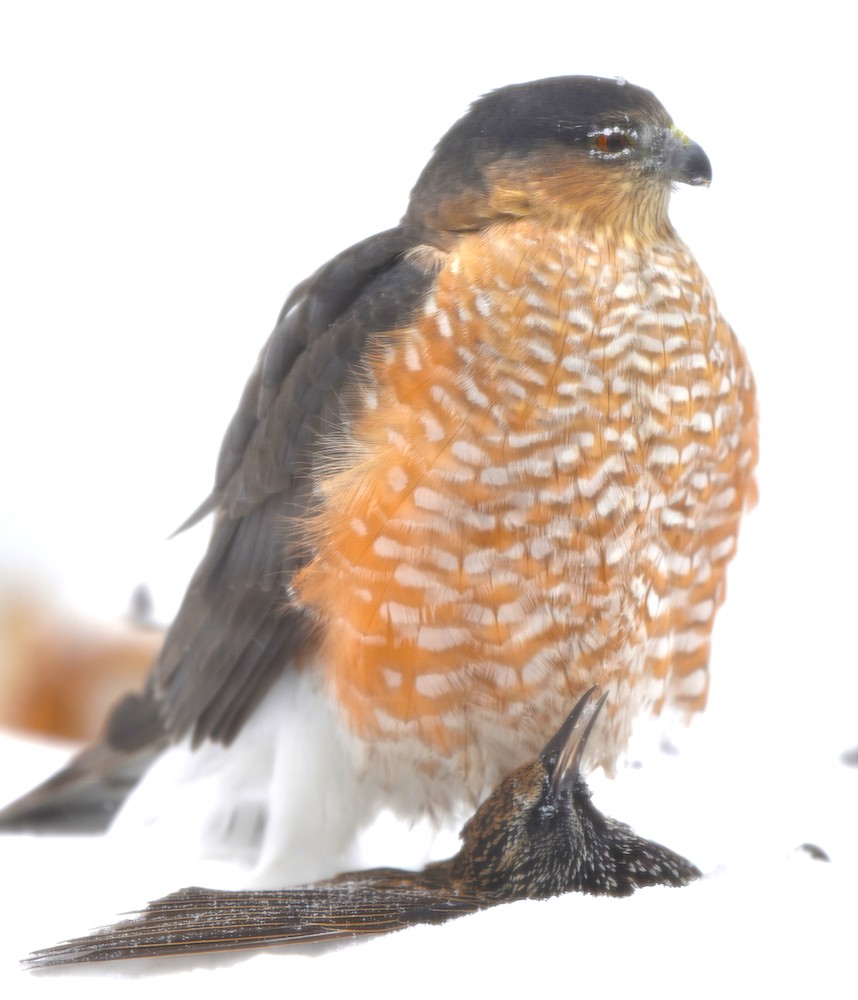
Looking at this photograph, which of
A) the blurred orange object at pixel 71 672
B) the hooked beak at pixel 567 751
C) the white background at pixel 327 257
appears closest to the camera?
the white background at pixel 327 257

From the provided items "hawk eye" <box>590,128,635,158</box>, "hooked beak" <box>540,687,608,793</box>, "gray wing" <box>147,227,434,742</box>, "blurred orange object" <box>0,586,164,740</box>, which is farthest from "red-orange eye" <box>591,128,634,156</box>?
"blurred orange object" <box>0,586,164,740</box>

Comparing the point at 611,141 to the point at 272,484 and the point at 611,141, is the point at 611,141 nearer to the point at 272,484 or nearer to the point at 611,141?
the point at 611,141

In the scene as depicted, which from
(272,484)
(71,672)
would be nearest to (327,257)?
(272,484)

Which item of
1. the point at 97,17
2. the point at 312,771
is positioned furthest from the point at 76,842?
the point at 97,17

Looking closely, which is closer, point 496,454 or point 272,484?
point 496,454

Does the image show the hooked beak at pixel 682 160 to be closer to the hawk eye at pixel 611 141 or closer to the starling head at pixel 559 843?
the hawk eye at pixel 611 141

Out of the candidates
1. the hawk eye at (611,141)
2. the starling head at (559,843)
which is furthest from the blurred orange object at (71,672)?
the hawk eye at (611,141)

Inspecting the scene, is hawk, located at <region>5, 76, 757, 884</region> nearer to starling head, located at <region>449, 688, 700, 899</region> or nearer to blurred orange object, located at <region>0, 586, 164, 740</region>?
starling head, located at <region>449, 688, 700, 899</region>
